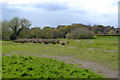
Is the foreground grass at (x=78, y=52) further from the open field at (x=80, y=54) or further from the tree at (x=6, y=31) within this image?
the tree at (x=6, y=31)

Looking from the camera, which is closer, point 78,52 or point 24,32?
point 78,52

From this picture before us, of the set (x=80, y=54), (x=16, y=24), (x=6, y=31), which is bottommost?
(x=80, y=54)


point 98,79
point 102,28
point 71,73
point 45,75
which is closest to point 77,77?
point 71,73

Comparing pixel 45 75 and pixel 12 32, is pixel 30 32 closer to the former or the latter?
pixel 12 32

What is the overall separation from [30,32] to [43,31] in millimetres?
3813

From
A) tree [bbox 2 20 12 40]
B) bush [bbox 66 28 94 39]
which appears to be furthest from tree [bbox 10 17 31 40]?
bush [bbox 66 28 94 39]

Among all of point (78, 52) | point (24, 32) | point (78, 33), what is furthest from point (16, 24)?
point (78, 52)

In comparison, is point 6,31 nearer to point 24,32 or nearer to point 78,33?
point 24,32

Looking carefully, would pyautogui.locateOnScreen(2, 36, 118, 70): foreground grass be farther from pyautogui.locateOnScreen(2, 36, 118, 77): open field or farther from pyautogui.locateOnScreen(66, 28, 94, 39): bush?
pyautogui.locateOnScreen(66, 28, 94, 39): bush

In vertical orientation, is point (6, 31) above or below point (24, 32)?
above

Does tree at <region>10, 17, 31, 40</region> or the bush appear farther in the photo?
the bush

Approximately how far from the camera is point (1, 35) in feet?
124

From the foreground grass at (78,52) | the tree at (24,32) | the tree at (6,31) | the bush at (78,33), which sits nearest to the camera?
the foreground grass at (78,52)

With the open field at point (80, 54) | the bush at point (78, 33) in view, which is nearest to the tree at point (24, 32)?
the bush at point (78, 33)
